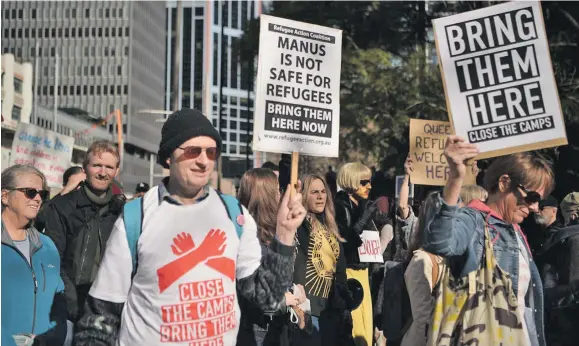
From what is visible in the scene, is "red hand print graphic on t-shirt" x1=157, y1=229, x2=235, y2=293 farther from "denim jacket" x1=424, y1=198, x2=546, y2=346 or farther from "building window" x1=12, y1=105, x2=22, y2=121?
"building window" x1=12, y1=105, x2=22, y2=121

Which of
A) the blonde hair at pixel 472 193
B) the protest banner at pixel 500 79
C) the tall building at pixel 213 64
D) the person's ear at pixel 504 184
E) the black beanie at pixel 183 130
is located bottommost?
the person's ear at pixel 504 184

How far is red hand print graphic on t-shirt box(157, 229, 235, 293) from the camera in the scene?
3730mm

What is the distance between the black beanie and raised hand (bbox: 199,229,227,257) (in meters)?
0.39

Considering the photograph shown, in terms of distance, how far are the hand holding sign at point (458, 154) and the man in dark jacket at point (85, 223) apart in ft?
8.33

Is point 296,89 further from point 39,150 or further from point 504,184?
point 39,150

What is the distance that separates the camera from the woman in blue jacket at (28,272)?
5.08m

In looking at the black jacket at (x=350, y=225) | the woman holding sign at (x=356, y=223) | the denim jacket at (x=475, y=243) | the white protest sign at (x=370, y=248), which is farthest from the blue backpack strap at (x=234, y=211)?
the white protest sign at (x=370, y=248)

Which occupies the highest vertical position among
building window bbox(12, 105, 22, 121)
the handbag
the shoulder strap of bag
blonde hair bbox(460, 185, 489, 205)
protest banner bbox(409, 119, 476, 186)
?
building window bbox(12, 105, 22, 121)

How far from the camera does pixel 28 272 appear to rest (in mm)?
5172

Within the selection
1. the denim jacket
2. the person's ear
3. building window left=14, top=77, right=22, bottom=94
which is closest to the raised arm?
the denim jacket

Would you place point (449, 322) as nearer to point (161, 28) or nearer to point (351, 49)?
point (351, 49)

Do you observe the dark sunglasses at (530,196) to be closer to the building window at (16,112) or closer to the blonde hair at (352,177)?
the blonde hair at (352,177)

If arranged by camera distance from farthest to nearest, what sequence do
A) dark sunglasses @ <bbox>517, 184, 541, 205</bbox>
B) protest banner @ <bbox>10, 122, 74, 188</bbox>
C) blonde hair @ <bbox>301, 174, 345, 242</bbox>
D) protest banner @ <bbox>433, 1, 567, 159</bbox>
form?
protest banner @ <bbox>10, 122, 74, 188</bbox>, blonde hair @ <bbox>301, 174, 345, 242</bbox>, protest banner @ <bbox>433, 1, 567, 159</bbox>, dark sunglasses @ <bbox>517, 184, 541, 205</bbox>

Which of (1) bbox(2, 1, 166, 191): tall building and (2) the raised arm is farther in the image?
(1) bbox(2, 1, 166, 191): tall building
